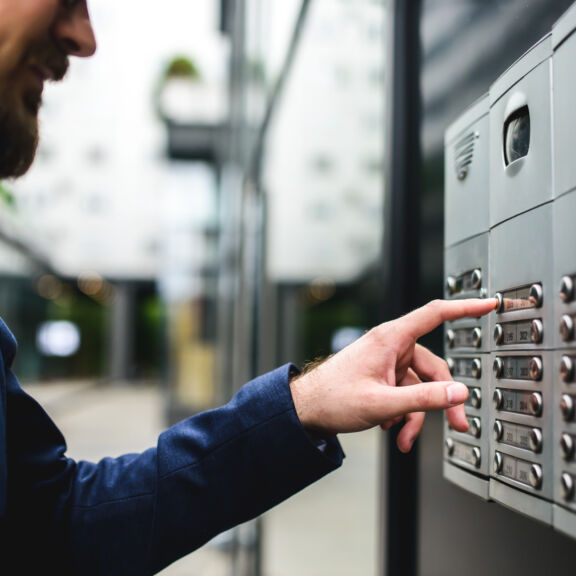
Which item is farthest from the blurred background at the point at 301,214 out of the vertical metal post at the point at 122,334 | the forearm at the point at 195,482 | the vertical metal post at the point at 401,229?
the vertical metal post at the point at 122,334

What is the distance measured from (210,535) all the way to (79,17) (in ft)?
2.13

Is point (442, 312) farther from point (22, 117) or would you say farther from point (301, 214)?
point (301, 214)

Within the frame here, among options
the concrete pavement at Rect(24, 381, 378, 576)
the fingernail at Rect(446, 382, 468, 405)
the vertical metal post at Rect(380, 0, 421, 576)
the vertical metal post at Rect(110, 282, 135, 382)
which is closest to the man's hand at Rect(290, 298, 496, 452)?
the fingernail at Rect(446, 382, 468, 405)

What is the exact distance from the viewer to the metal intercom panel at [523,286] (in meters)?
0.46

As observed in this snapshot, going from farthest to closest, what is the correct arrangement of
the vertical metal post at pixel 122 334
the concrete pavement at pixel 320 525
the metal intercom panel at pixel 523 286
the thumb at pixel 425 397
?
1. the vertical metal post at pixel 122 334
2. the concrete pavement at pixel 320 525
3. the thumb at pixel 425 397
4. the metal intercom panel at pixel 523 286

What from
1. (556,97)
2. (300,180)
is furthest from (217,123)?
(556,97)

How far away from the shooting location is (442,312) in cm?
59

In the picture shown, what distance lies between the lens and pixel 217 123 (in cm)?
A: 722

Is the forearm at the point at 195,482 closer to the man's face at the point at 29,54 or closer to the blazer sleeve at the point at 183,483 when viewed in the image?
the blazer sleeve at the point at 183,483

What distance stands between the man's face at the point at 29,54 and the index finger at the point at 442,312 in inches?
20.6

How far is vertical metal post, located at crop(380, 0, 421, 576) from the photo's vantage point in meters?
1.00

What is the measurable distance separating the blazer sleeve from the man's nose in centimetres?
46

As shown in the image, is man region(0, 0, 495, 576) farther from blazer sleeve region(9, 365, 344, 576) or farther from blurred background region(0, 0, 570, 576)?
blurred background region(0, 0, 570, 576)

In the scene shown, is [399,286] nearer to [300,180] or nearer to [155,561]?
[155,561]
